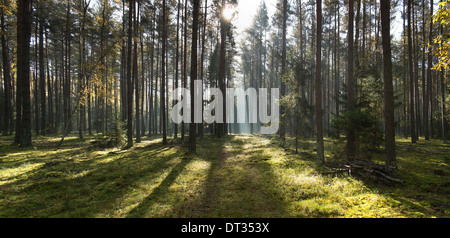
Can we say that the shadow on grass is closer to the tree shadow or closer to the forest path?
the tree shadow

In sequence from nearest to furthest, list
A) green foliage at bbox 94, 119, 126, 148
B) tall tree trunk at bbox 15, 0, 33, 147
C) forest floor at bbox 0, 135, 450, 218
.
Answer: forest floor at bbox 0, 135, 450, 218 → tall tree trunk at bbox 15, 0, 33, 147 → green foliage at bbox 94, 119, 126, 148

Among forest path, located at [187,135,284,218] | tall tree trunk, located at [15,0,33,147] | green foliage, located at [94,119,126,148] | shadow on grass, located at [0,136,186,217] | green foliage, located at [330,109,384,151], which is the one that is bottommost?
forest path, located at [187,135,284,218]

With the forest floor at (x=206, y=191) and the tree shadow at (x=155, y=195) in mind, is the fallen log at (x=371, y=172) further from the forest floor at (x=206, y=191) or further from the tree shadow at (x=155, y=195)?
the tree shadow at (x=155, y=195)

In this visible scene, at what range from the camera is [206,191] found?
6996 mm

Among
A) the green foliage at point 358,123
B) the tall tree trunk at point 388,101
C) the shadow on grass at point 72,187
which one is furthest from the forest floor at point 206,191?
the green foliage at point 358,123

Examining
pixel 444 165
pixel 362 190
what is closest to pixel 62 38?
pixel 362 190

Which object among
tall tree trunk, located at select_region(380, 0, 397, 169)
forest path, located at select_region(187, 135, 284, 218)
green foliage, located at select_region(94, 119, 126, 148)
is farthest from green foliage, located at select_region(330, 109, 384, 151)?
green foliage, located at select_region(94, 119, 126, 148)

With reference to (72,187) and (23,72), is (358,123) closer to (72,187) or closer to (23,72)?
(72,187)

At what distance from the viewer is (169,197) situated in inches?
245

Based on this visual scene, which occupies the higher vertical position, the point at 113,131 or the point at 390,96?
the point at 390,96

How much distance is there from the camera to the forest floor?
4973 mm

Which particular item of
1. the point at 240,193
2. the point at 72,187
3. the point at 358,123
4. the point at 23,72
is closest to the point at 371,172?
the point at 358,123
